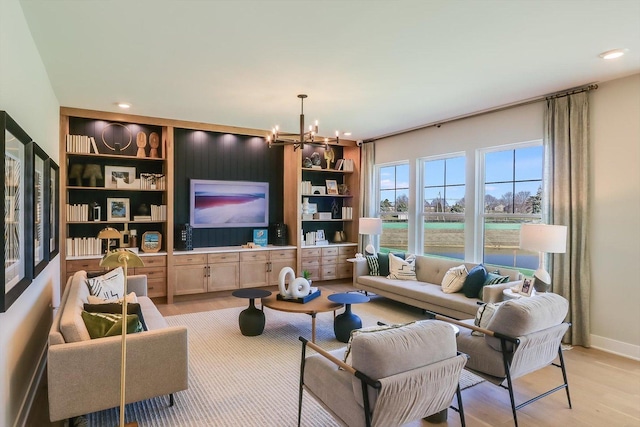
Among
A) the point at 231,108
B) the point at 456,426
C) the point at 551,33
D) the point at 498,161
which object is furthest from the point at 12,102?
the point at 498,161

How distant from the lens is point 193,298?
6129 mm

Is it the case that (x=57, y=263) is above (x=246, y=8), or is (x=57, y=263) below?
below

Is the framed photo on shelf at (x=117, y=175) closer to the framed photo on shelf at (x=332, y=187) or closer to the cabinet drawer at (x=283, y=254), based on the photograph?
the cabinet drawer at (x=283, y=254)

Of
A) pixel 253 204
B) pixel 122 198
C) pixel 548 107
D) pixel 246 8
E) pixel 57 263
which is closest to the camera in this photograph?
pixel 246 8

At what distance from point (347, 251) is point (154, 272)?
11.4ft

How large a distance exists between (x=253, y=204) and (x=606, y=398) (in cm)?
540

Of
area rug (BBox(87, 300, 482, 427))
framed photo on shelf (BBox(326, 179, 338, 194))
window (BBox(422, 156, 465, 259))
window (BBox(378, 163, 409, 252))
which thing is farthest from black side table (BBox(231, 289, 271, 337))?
framed photo on shelf (BBox(326, 179, 338, 194))

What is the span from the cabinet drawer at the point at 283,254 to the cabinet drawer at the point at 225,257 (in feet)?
2.09

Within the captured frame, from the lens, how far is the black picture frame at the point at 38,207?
8.76 feet

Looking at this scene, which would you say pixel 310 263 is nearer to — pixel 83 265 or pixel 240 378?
pixel 83 265

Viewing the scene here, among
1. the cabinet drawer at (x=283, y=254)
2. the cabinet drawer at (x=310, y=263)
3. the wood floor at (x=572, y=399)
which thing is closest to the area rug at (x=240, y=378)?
the wood floor at (x=572, y=399)

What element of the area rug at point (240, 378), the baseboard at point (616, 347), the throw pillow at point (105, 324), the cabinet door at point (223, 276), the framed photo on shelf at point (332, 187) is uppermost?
the framed photo on shelf at point (332, 187)

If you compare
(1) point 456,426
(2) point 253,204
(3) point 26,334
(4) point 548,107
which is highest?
(4) point 548,107

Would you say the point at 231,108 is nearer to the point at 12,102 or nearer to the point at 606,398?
the point at 12,102
